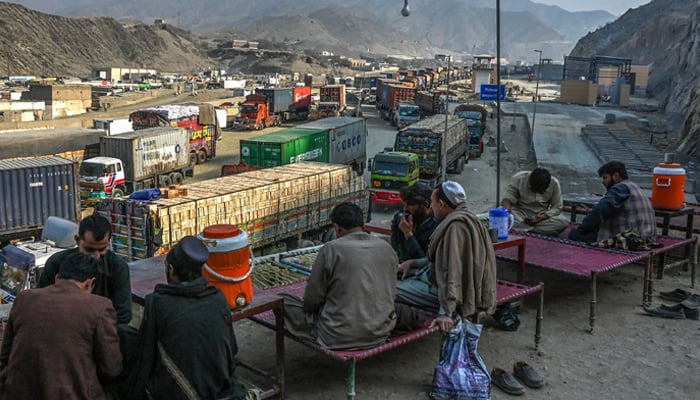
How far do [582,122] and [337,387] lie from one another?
182 ft

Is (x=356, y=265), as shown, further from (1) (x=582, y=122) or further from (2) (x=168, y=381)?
Answer: (1) (x=582, y=122)

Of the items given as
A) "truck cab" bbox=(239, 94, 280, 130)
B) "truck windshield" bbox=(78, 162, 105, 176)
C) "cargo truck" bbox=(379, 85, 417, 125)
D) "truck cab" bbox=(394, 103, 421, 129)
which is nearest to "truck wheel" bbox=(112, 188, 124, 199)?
"truck windshield" bbox=(78, 162, 105, 176)

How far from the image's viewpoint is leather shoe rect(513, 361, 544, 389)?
26.6ft

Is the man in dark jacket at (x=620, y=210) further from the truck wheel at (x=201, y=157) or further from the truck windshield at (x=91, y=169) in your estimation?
the truck wheel at (x=201, y=157)

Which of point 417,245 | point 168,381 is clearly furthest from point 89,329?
point 417,245

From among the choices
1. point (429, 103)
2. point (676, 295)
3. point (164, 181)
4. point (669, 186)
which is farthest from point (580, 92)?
point (676, 295)

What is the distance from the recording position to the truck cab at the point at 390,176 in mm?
27266

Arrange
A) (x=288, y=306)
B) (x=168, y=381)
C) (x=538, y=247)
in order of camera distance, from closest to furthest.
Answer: (x=168, y=381)
(x=288, y=306)
(x=538, y=247)

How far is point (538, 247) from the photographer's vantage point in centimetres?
1177

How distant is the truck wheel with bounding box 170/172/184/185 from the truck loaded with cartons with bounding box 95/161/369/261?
Result: 1322 centimetres

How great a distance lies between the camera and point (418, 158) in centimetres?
3023

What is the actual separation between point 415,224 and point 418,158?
2181cm

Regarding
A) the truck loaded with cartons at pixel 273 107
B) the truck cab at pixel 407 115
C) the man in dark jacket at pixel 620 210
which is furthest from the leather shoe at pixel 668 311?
the truck loaded with cartons at pixel 273 107

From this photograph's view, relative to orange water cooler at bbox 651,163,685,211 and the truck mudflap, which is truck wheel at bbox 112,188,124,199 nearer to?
the truck mudflap
